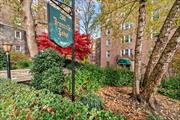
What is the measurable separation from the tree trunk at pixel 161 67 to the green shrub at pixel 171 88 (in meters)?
4.76

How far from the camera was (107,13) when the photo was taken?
9562 mm

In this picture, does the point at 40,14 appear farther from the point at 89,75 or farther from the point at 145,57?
the point at 145,57

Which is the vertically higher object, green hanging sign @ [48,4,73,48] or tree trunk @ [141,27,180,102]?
green hanging sign @ [48,4,73,48]

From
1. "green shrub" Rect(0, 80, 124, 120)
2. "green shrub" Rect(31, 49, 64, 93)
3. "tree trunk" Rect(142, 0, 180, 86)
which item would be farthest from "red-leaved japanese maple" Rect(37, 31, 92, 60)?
"green shrub" Rect(0, 80, 124, 120)

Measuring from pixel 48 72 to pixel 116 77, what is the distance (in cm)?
587

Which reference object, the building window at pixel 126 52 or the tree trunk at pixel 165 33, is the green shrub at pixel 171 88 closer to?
the tree trunk at pixel 165 33

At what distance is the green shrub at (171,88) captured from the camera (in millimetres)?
11328

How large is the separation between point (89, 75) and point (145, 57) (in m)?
19.8

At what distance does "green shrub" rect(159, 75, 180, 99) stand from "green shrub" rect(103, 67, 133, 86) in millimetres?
2131

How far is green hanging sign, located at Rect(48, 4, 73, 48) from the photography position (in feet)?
12.8

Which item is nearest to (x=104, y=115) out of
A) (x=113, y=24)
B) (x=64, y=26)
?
(x=64, y=26)

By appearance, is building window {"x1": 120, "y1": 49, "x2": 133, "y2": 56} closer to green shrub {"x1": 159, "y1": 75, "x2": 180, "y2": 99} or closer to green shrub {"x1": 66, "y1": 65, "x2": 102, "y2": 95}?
Answer: green shrub {"x1": 159, "y1": 75, "x2": 180, "y2": 99}

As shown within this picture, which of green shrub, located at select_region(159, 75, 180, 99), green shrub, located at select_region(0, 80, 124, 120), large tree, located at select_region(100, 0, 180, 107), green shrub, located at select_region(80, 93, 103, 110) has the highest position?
large tree, located at select_region(100, 0, 180, 107)

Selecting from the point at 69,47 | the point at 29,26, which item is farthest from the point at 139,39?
the point at 29,26
